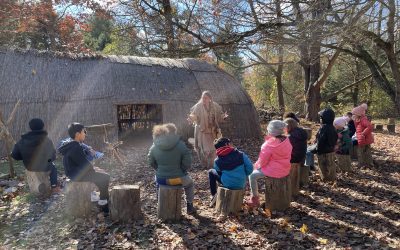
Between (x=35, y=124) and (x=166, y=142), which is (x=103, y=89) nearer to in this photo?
(x=35, y=124)

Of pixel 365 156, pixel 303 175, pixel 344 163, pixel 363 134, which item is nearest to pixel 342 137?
pixel 363 134

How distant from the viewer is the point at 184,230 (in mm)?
5375

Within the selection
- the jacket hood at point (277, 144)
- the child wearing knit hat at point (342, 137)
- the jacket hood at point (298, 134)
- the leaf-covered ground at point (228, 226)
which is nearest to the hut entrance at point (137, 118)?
the leaf-covered ground at point (228, 226)

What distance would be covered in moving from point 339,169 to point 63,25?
46.8 ft

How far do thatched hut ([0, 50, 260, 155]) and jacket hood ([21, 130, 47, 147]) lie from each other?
11.3 ft

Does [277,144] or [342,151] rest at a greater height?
[277,144]

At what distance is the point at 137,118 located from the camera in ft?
50.2

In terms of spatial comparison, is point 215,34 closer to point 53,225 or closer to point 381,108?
point 53,225

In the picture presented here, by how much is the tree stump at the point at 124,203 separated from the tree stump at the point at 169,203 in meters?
0.38

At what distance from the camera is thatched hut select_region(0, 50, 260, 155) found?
1108 centimetres

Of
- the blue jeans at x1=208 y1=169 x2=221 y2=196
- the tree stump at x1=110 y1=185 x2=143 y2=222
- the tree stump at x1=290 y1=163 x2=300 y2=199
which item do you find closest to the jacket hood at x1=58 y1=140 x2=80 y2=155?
the tree stump at x1=110 y1=185 x2=143 y2=222

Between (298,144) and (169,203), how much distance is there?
115 inches

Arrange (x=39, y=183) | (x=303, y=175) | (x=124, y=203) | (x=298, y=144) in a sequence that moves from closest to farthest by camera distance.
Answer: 1. (x=124, y=203)
2. (x=39, y=183)
3. (x=298, y=144)
4. (x=303, y=175)

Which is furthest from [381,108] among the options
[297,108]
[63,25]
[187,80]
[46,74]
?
[46,74]
